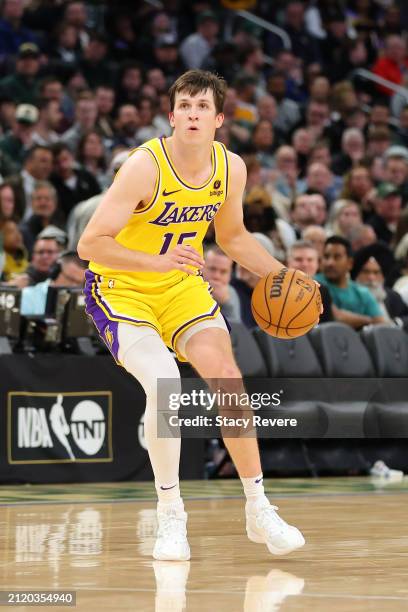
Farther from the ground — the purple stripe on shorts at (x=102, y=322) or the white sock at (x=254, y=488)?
the purple stripe on shorts at (x=102, y=322)

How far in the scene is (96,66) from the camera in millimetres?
16328

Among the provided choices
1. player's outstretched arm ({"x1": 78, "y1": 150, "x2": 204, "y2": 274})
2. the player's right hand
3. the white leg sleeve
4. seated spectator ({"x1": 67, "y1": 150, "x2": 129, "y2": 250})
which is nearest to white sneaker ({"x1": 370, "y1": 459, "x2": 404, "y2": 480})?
seated spectator ({"x1": 67, "y1": 150, "x2": 129, "y2": 250})

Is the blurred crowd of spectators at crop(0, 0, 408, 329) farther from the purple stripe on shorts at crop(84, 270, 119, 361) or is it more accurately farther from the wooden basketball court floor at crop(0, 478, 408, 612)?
the purple stripe on shorts at crop(84, 270, 119, 361)

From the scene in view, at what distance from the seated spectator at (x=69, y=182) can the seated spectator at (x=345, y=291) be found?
2733 mm

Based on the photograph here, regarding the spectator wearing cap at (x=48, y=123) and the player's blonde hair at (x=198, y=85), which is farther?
the spectator wearing cap at (x=48, y=123)

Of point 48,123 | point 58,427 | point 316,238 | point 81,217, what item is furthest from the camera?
point 48,123

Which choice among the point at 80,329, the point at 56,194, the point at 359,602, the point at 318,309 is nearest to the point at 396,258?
the point at 56,194

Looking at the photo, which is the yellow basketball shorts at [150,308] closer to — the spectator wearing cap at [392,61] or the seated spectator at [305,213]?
the seated spectator at [305,213]

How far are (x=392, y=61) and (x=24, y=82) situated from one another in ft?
24.7

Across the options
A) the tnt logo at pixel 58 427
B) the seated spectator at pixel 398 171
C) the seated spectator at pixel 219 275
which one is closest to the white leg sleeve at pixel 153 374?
the tnt logo at pixel 58 427

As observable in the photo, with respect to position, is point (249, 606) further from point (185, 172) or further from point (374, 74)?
point (374, 74)

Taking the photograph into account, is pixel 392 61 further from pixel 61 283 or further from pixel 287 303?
pixel 287 303

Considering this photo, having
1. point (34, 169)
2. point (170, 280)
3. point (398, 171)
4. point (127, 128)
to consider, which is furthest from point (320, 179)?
point (170, 280)

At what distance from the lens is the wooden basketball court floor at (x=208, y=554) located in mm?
4637
